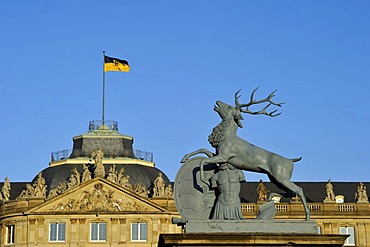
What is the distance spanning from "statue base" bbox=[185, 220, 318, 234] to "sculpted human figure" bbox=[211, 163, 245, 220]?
1.37 feet

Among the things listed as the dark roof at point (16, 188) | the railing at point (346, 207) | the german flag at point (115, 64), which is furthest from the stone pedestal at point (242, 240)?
the german flag at point (115, 64)

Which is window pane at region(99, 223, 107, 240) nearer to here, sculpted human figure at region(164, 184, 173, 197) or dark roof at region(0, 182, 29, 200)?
sculpted human figure at region(164, 184, 173, 197)

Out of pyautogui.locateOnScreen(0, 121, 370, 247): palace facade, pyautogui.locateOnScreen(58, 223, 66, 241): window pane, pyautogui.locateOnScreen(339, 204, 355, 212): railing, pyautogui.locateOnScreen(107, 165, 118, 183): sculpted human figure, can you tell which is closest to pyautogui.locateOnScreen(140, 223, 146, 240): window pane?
pyautogui.locateOnScreen(0, 121, 370, 247): palace facade

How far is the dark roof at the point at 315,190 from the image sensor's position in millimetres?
88188

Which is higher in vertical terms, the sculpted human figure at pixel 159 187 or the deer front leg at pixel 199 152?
the sculpted human figure at pixel 159 187

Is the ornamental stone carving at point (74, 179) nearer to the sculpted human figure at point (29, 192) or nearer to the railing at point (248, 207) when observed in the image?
the sculpted human figure at point (29, 192)

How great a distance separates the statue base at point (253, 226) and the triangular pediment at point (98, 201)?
61.0 metres

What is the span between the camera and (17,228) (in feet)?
274

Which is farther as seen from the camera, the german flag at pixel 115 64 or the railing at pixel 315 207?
the german flag at pixel 115 64

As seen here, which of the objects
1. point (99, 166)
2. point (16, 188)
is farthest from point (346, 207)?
point (16, 188)

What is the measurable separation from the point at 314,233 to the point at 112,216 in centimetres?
6239

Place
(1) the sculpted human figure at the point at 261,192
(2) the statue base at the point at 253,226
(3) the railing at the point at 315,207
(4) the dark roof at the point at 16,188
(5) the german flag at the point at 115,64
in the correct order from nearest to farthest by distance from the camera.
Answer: (2) the statue base at the point at 253,226 → (1) the sculpted human figure at the point at 261,192 → (3) the railing at the point at 315,207 → (4) the dark roof at the point at 16,188 → (5) the german flag at the point at 115,64

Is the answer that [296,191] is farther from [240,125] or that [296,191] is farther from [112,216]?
[112,216]

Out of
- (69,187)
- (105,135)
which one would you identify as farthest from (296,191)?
(105,135)
